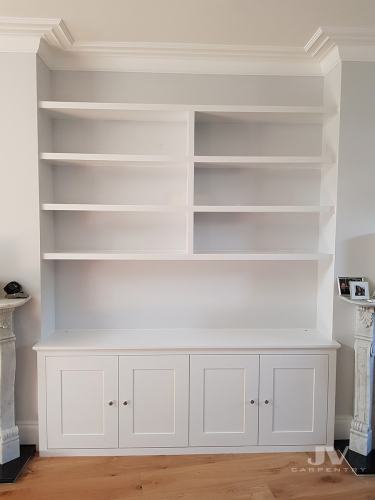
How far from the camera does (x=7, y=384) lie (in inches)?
85.4

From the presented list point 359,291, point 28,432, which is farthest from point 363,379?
point 28,432

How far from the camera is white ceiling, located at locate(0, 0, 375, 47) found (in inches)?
76.2

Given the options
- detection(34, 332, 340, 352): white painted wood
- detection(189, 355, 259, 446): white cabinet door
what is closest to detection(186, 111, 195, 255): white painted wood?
detection(34, 332, 340, 352): white painted wood

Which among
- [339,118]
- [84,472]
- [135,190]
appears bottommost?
[84,472]

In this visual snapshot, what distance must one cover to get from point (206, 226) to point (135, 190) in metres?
0.58

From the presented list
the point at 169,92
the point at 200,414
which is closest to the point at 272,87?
the point at 169,92

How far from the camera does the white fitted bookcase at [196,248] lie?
229cm

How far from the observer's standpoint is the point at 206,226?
2.60 m

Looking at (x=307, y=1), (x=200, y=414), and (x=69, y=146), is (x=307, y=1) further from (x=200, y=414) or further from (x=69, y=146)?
(x=200, y=414)

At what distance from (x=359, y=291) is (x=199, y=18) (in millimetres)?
1946

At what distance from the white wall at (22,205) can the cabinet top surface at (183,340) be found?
9.2 inches

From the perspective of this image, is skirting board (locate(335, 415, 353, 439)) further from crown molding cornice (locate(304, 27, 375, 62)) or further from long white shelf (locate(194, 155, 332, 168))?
crown molding cornice (locate(304, 27, 375, 62))

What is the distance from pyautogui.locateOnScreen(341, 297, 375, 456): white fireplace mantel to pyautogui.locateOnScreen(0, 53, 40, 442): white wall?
206cm
